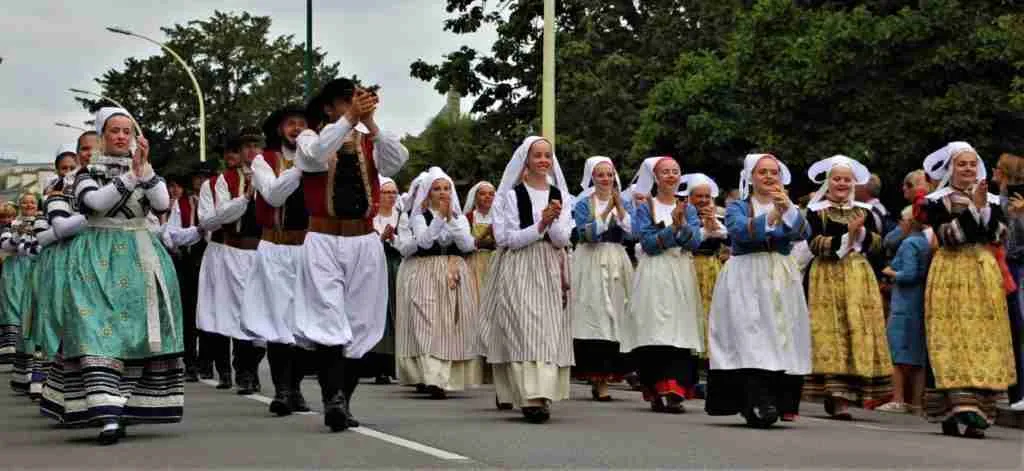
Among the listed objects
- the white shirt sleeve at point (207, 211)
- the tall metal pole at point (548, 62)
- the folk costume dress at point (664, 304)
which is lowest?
the folk costume dress at point (664, 304)

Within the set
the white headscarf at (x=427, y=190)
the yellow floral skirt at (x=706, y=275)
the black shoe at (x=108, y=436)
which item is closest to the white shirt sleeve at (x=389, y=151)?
the black shoe at (x=108, y=436)

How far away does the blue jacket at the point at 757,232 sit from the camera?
43.6ft

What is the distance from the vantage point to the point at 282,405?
1343 centimetres

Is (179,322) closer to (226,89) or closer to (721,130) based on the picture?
(721,130)

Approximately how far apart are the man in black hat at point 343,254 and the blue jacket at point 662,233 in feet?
12.4

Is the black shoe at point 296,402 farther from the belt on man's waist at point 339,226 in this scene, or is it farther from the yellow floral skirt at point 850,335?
the yellow floral skirt at point 850,335

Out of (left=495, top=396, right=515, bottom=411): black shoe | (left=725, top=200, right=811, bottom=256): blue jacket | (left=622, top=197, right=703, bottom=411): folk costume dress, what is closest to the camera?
(left=725, top=200, right=811, bottom=256): blue jacket

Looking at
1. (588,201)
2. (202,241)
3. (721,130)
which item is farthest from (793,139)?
(588,201)

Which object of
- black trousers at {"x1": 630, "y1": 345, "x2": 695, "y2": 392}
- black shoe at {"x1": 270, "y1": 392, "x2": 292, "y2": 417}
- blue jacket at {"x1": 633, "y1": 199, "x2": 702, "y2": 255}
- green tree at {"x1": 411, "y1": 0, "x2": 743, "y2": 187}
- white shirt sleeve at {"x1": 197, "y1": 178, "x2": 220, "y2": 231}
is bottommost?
black shoe at {"x1": 270, "y1": 392, "x2": 292, "y2": 417}

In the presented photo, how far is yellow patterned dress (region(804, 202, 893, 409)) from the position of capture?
1480 cm

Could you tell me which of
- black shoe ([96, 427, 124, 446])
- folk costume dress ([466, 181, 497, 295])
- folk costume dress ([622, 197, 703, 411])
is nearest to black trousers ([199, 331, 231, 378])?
folk costume dress ([466, 181, 497, 295])

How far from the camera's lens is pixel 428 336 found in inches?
701

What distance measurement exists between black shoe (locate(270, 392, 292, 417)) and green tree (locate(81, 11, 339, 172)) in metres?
78.1

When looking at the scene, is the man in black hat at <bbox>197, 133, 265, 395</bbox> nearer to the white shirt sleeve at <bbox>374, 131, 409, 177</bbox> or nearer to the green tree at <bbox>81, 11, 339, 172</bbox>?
the white shirt sleeve at <bbox>374, 131, 409, 177</bbox>
